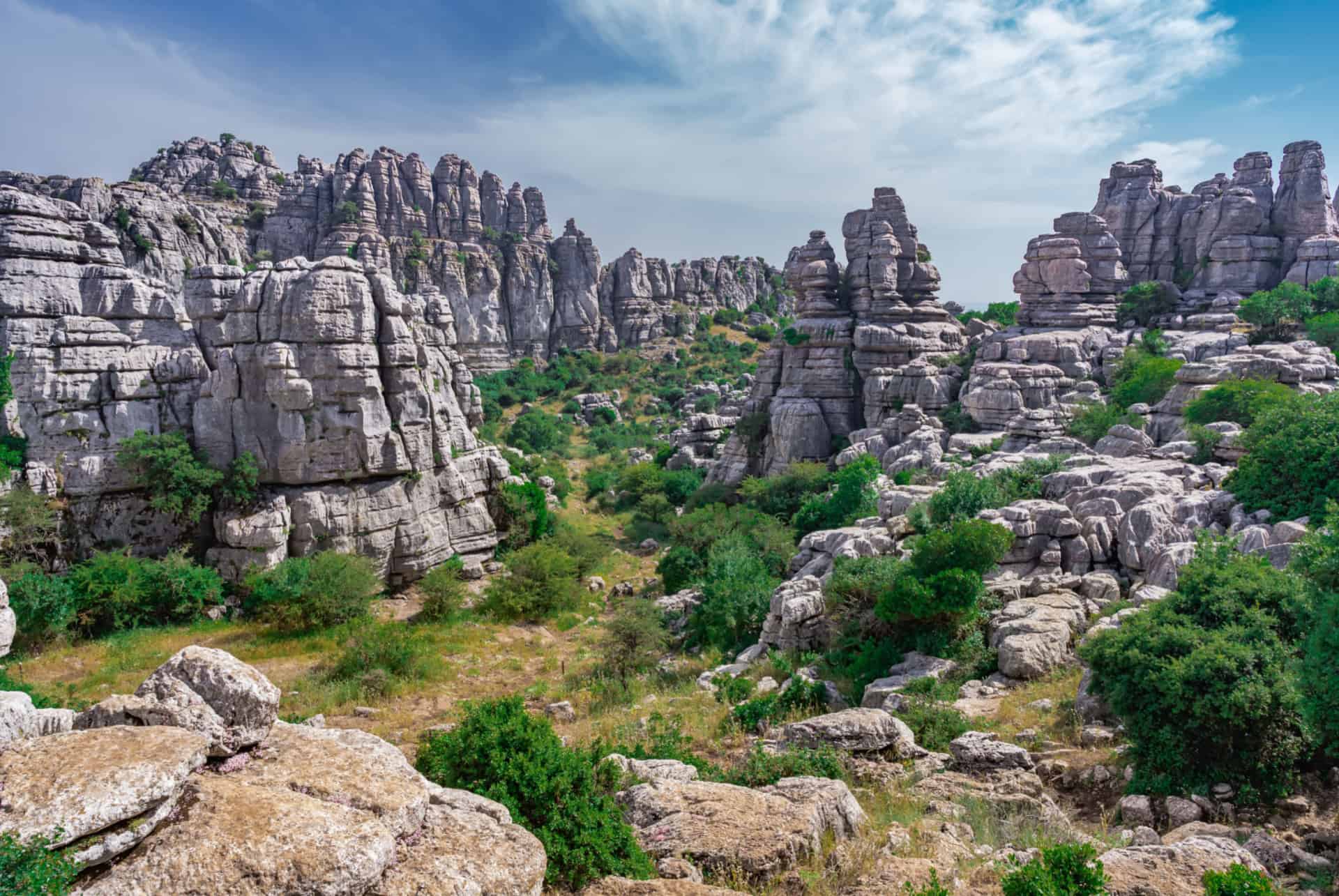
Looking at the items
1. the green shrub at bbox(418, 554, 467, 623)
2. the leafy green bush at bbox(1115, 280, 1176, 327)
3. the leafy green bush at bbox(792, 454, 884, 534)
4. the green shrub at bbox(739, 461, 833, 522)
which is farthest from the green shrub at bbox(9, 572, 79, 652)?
the leafy green bush at bbox(1115, 280, 1176, 327)

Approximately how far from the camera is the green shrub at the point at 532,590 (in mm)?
20109

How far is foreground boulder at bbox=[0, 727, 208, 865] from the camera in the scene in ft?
13.5

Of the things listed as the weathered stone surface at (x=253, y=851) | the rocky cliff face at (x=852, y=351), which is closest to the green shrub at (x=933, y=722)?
the weathered stone surface at (x=253, y=851)

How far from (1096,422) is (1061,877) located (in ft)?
69.5

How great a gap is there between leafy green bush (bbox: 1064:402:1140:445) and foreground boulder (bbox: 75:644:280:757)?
911 inches

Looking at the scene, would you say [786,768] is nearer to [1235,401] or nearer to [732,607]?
[732,607]

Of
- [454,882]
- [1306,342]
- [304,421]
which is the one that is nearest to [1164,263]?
[1306,342]

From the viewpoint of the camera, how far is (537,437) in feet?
146

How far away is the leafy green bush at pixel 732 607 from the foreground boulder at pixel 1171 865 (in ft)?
34.6

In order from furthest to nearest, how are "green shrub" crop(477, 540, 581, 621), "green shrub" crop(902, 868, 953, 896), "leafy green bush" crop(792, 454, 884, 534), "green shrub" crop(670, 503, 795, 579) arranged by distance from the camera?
"leafy green bush" crop(792, 454, 884, 534) → "green shrub" crop(670, 503, 795, 579) → "green shrub" crop(477, 540, 581, 621) → "green shrub" crop(902, 868, 953, 896)

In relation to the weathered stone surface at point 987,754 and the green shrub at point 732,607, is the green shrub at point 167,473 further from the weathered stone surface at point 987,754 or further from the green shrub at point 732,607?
the weathered stone surface at point 987,754

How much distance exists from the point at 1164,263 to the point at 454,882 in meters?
44.8

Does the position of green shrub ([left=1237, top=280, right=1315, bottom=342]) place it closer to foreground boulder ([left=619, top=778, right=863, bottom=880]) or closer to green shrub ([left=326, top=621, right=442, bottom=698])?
foreground boulder ([left=619, top=778, right=863, bottom=880])

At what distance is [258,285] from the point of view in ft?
67.2
